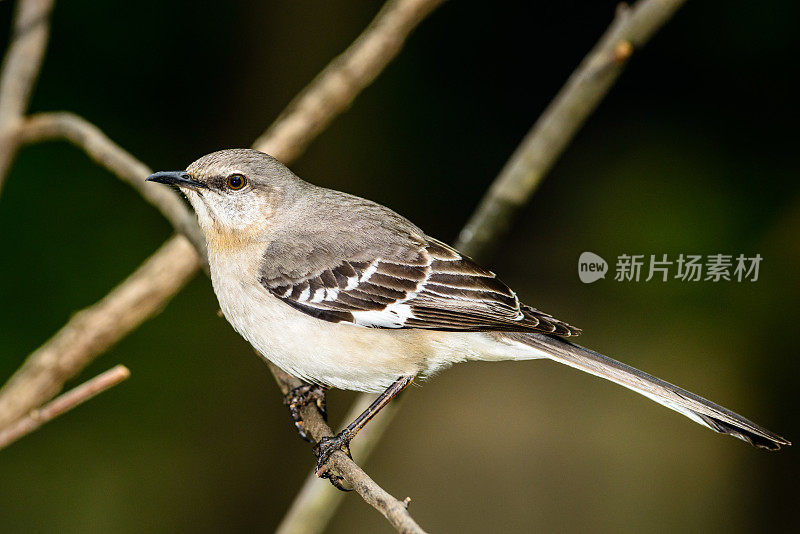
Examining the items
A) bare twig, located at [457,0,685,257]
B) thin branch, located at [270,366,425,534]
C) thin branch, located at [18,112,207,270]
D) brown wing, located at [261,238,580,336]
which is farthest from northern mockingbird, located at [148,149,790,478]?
bare twig, located at [457,0,685,257]

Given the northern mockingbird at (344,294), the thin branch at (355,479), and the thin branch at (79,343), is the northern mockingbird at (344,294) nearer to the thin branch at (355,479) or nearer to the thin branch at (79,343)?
the thin branch at (355,479)

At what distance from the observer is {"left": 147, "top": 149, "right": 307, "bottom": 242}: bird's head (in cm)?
279

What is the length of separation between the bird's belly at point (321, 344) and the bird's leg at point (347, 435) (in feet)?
0.13

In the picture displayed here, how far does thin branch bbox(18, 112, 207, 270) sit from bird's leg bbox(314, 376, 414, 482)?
92 cm

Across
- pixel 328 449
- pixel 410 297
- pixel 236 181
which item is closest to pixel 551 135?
pixel 410 297

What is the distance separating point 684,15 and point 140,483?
4.52 m

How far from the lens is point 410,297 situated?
9.34ft

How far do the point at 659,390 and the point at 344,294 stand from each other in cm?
112

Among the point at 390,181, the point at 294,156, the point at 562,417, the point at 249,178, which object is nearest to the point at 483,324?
the point at 249,178

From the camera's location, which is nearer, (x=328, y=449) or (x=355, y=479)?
(x=355, y=479)

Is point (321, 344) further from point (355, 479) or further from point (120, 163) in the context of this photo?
point (120, 163)

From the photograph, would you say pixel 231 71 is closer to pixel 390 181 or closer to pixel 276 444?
pixel 390 181

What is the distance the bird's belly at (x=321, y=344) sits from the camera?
2.71 metres

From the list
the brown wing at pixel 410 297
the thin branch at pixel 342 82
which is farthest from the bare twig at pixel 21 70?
the brown wing at pixel 410 297
